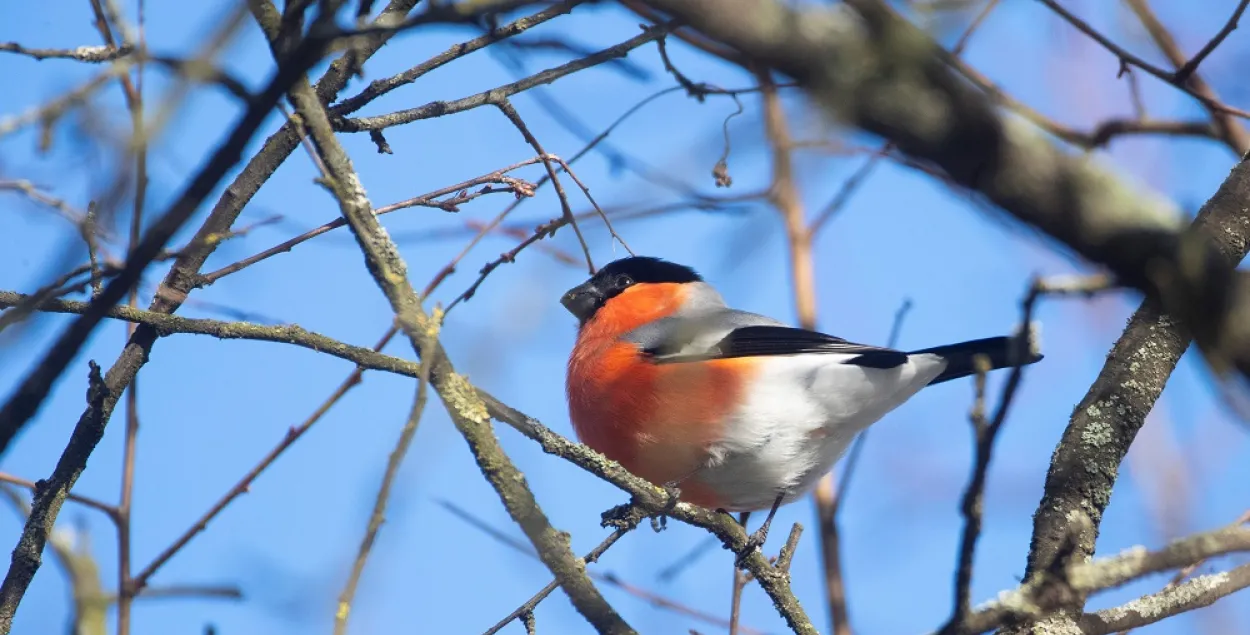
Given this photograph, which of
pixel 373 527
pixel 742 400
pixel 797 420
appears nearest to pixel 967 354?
pixel 797 420

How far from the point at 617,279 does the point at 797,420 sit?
1.29 metres

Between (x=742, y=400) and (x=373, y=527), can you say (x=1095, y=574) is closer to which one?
(x=373, y=527)

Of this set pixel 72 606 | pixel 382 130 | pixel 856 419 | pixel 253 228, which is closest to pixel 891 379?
pixel 856 419

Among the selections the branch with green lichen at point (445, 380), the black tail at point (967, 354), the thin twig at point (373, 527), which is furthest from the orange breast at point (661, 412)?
the thin twig at point (373, 527)

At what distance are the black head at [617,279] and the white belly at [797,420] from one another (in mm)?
1034

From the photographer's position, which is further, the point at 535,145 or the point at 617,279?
the point at 617,279

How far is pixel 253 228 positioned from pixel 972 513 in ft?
6.01

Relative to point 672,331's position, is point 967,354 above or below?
below

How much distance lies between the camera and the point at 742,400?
3.34 metres

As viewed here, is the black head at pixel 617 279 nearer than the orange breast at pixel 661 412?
No

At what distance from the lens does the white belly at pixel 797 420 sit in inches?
131

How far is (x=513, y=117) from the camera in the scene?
2.65m

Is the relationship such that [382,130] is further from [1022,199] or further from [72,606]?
[1022,199]

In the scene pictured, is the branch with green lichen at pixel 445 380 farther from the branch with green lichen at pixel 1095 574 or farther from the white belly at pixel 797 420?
the white belly at pixel 797 420
